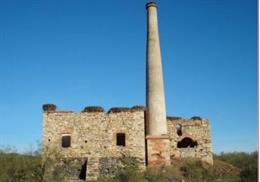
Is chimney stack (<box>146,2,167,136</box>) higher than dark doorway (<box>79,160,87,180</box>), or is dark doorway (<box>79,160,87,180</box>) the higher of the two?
chimney stack (<box>146,2,167,136</box>)

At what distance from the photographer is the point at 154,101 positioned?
25.7 meters

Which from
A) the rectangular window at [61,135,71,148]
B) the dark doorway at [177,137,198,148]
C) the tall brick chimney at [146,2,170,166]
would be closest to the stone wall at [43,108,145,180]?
the tall brick chimney at [146,2,170,166]

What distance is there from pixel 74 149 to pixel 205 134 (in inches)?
367

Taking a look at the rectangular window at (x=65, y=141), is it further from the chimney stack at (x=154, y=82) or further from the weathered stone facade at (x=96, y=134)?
the chimney stack at (x=154, y=82)

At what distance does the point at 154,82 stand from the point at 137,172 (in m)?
6.16

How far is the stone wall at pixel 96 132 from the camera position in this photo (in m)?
24.2

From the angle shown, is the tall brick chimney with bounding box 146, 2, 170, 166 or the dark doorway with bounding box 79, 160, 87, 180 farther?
the tall brick chimney with bounding box 146, 2, 170, 166

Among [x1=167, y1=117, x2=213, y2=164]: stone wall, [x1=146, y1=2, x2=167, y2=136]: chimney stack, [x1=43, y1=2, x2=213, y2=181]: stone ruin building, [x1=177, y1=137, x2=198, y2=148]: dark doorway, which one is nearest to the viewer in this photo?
[x1=43, y1=2, x2=213, y2=181]: stone ruin building

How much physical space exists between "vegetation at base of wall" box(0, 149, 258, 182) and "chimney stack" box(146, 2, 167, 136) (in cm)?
264

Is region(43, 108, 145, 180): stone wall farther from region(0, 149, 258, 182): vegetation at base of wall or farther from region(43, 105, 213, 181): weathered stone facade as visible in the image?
region(0, 149, 258, 182): vegetation at base of wall

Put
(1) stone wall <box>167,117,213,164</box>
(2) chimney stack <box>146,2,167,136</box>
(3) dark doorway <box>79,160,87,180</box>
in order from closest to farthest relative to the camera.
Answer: (3) dark doorway <box>79,160,87,180</box>
(2) chimney stack <box>146,2,167,136</box>
(1) stone wall <box>167,117,213,164</box>

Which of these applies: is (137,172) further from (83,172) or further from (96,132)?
(96,132)

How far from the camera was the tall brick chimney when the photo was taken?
957 inches

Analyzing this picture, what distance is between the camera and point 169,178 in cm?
2222
